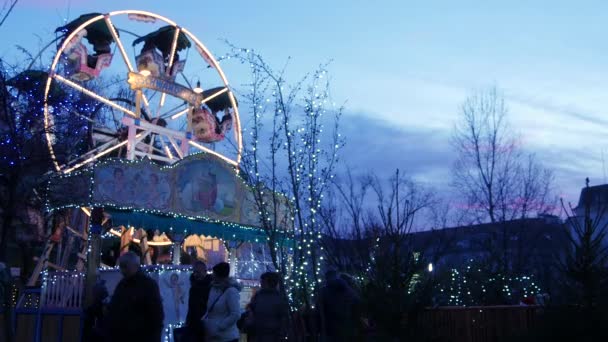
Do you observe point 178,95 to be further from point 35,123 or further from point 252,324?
point 252,324

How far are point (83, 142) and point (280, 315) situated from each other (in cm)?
1600

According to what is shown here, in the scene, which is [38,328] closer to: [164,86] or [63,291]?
Result: [63,291]

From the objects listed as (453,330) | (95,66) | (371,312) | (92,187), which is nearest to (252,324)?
(371,312)

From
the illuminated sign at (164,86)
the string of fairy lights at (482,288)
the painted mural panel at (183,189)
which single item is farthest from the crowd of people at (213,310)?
the illuminated sign at (164,86)

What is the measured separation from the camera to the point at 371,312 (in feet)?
27.8

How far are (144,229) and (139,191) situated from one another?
2212 mm

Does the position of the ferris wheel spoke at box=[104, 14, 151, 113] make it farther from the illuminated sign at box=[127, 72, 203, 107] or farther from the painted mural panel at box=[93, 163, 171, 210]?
the painted mural panel at box=[93, 163, 171, 210]

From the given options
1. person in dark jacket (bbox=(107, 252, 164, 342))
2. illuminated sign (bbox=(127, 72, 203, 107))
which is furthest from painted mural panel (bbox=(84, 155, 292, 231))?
person in dark jacket (bbox=(107, 252, 164, 342))

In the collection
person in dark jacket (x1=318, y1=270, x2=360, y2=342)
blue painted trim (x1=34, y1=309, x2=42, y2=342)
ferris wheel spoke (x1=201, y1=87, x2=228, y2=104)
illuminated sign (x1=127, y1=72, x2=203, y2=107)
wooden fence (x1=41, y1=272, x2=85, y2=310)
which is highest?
ferris wheel spoke (x1=201, y1=87, x2=228, y2=104)

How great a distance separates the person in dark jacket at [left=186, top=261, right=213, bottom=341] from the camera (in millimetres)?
7312

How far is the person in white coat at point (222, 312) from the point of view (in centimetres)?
698

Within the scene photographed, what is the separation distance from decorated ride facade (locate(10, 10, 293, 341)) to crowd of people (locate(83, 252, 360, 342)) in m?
2.99

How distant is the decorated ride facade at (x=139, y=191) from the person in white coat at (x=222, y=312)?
159 inches

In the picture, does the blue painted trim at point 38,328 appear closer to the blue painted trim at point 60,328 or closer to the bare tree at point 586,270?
the blue painted trim at point 60,328
